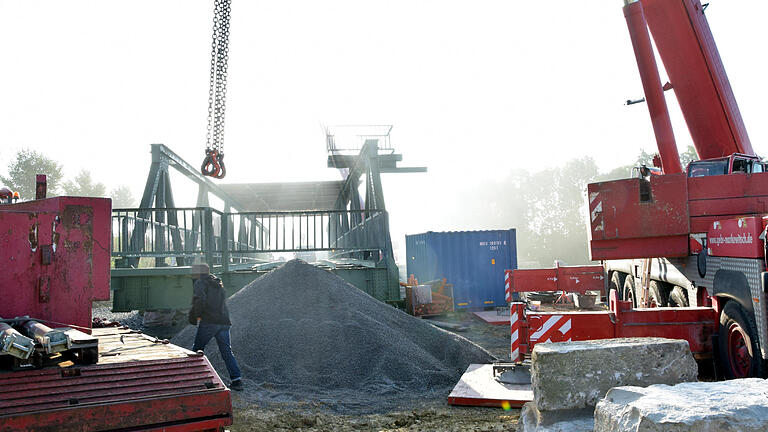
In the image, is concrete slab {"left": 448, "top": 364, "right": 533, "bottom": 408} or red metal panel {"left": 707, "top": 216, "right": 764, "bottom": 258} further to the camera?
concrete slab {"left": 448, "top": 364, "right": 533, "bottom": 408}

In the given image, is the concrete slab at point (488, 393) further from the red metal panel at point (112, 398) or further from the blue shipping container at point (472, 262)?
the blue shipping container at point (472, 262)

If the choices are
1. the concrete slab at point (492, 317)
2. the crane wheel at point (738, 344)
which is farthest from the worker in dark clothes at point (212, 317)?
the concrete slab at point (492, 317)

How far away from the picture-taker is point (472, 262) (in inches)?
736

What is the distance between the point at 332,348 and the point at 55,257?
16.4 feet

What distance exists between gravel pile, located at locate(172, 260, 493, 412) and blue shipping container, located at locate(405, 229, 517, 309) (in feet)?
27.8

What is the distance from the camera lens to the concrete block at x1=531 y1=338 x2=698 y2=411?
331 cm

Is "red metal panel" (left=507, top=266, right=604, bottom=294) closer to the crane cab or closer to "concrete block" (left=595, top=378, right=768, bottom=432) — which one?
the crane cab

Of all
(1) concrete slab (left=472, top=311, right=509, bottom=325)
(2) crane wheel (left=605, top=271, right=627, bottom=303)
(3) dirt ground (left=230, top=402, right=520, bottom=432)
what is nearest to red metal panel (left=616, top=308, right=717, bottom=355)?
(3) dirt ground (left=230, top=402, right=520, bottom=432)

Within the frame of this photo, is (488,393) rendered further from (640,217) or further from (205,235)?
(205,235)

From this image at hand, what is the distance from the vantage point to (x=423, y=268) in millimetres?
19766

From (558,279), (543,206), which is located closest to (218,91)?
(558,279)

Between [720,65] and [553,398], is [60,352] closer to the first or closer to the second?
[553,398]

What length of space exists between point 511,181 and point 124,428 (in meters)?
84.6

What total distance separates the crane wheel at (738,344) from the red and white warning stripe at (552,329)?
65.8 inches
